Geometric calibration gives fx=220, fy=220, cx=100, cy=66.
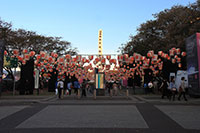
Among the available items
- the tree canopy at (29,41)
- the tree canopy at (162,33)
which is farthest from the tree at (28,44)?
the tree canopy at (162,33)

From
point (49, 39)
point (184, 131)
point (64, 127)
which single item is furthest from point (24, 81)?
point (184, 131)

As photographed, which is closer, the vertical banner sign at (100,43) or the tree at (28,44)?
the tree at (28,44)

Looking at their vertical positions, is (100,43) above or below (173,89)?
above

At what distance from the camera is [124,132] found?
578 centimetres

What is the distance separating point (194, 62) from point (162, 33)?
1981 cm

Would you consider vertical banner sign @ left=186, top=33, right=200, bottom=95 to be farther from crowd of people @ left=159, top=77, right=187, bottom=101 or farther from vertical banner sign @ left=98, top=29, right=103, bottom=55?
vertical banner sign @ left=98, top=29, right=103, bottom=55

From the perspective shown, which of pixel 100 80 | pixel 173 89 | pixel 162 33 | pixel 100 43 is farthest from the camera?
pixel 100 43

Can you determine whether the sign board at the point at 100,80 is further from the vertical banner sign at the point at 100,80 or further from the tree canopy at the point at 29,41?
the tree canopy at the point at 29,41

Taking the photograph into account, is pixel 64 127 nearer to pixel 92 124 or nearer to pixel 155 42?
pixel 92 124

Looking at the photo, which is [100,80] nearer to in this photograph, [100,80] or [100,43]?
[100,80]

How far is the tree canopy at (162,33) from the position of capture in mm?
28458

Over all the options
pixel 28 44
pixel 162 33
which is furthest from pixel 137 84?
pixel 28 44

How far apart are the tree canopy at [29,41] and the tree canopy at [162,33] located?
13.8 m

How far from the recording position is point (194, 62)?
17.5 m
